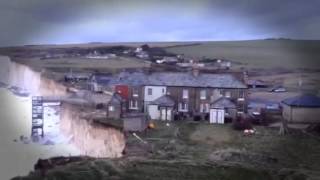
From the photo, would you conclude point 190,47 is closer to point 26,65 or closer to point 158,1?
point 158,1

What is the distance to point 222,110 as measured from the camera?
2.93 m

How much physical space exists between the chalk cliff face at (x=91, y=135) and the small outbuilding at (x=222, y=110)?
0.57 metres

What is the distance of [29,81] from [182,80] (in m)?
0.93

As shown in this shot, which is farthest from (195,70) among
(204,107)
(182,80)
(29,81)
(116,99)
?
(29,81)

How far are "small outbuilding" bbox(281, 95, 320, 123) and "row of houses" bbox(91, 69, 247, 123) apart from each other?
0.26 metres

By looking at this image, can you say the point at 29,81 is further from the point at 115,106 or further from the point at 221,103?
the point at 221,103

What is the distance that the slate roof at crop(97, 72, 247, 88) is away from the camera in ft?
9.58

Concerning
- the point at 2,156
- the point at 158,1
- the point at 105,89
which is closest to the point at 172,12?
the point at 158,1

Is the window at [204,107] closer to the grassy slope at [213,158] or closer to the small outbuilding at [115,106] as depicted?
the grassy slope at [213,158]

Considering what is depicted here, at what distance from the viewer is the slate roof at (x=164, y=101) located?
2.93 metres

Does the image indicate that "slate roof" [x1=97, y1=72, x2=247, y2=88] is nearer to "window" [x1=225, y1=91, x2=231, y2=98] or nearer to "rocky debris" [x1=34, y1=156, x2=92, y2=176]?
"window" [x1=225, y1=91, x2=231, y2=98]

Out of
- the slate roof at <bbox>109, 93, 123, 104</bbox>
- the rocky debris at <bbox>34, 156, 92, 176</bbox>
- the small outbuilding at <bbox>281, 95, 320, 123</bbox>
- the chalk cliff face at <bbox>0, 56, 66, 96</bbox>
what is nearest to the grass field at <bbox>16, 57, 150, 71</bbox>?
the chalk cliff face at <bbox>0, 56, 66, 96</bbox>

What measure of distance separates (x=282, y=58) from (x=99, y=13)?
1138 millimetres

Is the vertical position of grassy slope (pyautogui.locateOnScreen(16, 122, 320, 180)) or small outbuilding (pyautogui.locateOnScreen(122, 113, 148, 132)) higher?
small outbuilding (pyautogui.locateOnScreen(122, 113, 148, 132))
